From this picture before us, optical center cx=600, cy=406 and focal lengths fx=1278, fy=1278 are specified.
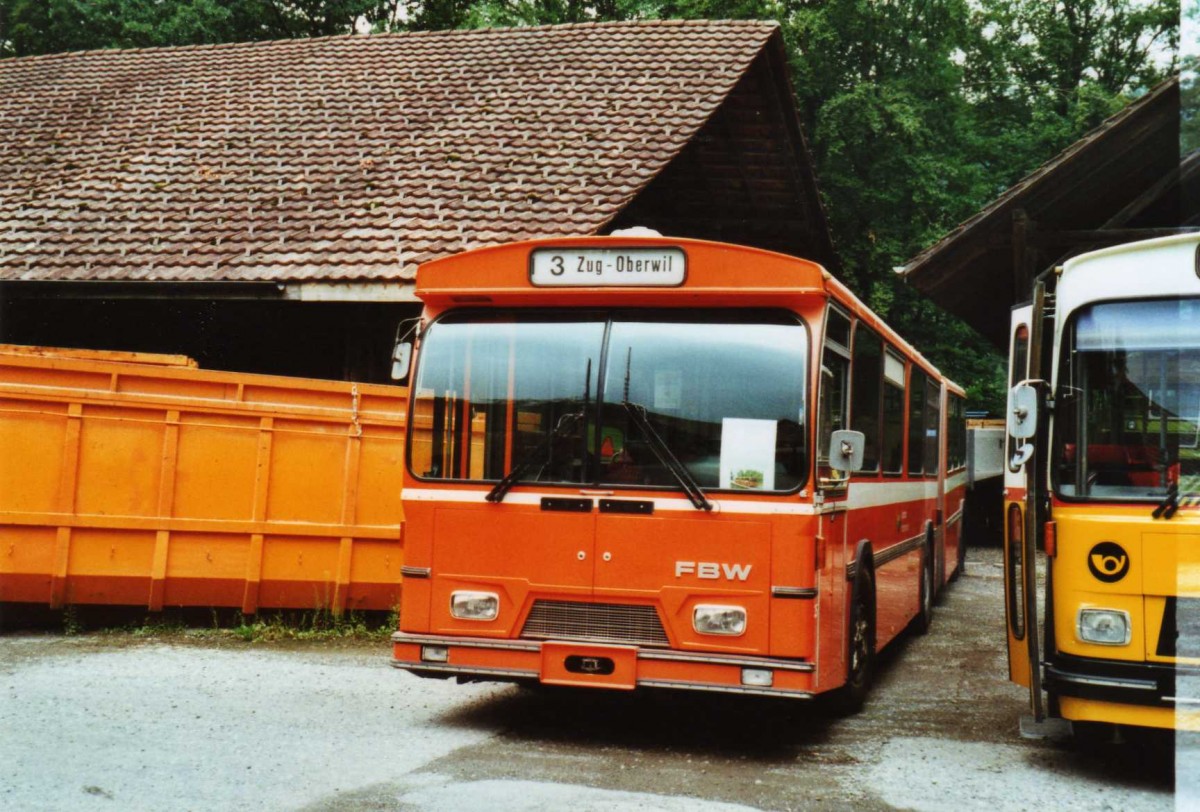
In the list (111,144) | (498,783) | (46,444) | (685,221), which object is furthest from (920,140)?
(498,783)

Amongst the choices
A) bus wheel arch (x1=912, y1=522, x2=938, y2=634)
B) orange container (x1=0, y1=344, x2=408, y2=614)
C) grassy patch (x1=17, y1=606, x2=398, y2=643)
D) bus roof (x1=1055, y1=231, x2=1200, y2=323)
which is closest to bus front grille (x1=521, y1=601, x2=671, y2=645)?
bus roof (x1=1055, y1=231, x2=1200, y2=323)

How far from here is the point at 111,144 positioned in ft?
56.1

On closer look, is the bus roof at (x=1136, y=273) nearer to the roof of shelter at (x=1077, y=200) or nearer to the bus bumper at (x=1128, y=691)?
the bus bumper at (x=1128, y=691)

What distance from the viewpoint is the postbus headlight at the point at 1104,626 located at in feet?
19.9

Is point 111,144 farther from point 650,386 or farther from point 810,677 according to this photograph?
point 810,677

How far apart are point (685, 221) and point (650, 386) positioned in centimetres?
1198

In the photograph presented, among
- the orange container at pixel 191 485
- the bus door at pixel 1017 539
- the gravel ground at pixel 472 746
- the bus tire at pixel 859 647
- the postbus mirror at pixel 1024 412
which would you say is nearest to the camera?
the gravel ground at pixel 472 746

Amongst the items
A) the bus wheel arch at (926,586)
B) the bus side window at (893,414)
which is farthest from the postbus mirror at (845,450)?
the bus wheel arch at (926,586)

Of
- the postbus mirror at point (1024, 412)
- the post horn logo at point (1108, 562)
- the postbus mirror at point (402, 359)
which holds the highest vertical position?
the postbus mirror at point (402, 359)

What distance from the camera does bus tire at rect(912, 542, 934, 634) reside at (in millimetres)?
11820

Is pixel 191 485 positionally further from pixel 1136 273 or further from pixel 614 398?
Answer: pixel 1136 273

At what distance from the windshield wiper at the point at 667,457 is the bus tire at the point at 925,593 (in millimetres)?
5572

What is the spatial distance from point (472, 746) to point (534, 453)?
1.60 m

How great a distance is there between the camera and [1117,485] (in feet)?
20.6
